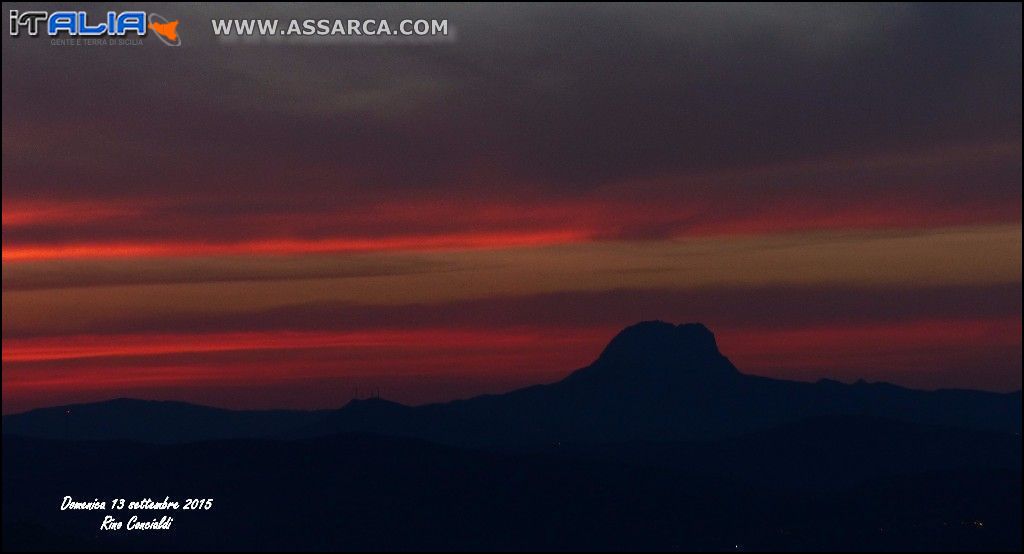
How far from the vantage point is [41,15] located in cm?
10400

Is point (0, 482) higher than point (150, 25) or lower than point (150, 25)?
lower

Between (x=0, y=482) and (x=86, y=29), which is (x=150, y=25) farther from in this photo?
(x=0, y=482)

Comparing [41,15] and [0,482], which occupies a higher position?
[41,15]

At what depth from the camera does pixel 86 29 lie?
102 metres

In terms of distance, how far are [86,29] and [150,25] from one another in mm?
7520

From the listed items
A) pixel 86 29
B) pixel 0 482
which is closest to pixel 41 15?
pixel 86 29

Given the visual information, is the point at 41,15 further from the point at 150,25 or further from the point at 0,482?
the point at 0,482

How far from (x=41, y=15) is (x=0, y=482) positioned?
62.3 meters

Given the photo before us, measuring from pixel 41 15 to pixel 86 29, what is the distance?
528 cm

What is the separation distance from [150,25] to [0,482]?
62.9 m

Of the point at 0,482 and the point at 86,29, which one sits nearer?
the point at 86,29

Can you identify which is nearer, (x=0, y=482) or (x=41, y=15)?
(x=41, y=15)

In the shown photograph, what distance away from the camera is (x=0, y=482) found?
461 ft

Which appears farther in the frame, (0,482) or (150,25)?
(0,482)
